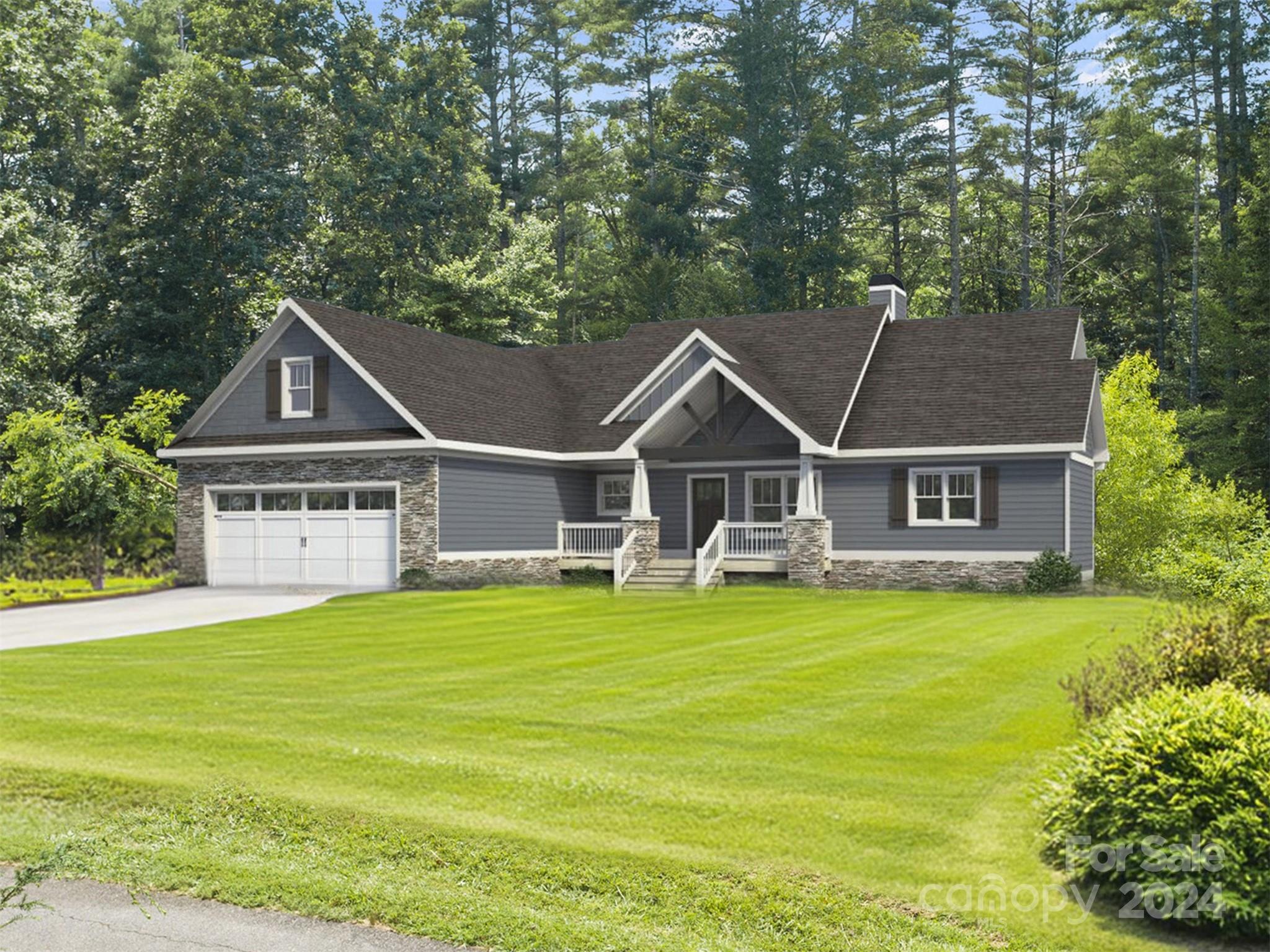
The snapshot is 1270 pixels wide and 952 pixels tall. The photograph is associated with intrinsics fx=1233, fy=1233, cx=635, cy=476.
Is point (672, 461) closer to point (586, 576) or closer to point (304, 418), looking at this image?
point (586, 576)

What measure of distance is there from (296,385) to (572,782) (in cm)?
2271

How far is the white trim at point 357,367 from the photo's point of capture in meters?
27.5

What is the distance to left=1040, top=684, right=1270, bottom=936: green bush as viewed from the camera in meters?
6.75

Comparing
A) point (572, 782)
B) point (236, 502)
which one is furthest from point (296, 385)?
point (572, 782)

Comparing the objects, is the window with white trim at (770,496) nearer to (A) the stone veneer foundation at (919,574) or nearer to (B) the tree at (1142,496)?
(A) the stone veneer foundation at (919,574)

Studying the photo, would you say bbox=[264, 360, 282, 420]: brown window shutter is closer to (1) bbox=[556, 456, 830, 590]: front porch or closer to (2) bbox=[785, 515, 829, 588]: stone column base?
(1) bbox=[556, 456, 830, 590]: front porch

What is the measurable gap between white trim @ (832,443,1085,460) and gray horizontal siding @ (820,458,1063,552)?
372 mm

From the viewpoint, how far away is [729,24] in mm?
55969

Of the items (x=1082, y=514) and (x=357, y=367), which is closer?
(x=357, y=367)

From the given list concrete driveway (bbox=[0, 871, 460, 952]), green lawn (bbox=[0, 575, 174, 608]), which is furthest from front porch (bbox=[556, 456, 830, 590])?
concrete driveway (bbox=[0, 871, 460, 952])

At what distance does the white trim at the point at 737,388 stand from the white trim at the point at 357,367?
201 inches

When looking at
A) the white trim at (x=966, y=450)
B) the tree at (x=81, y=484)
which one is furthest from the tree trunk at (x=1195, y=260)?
the tree at (x=81, y=484)

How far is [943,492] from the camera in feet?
92.2

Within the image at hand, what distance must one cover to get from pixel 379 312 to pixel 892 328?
2469 centimetres
